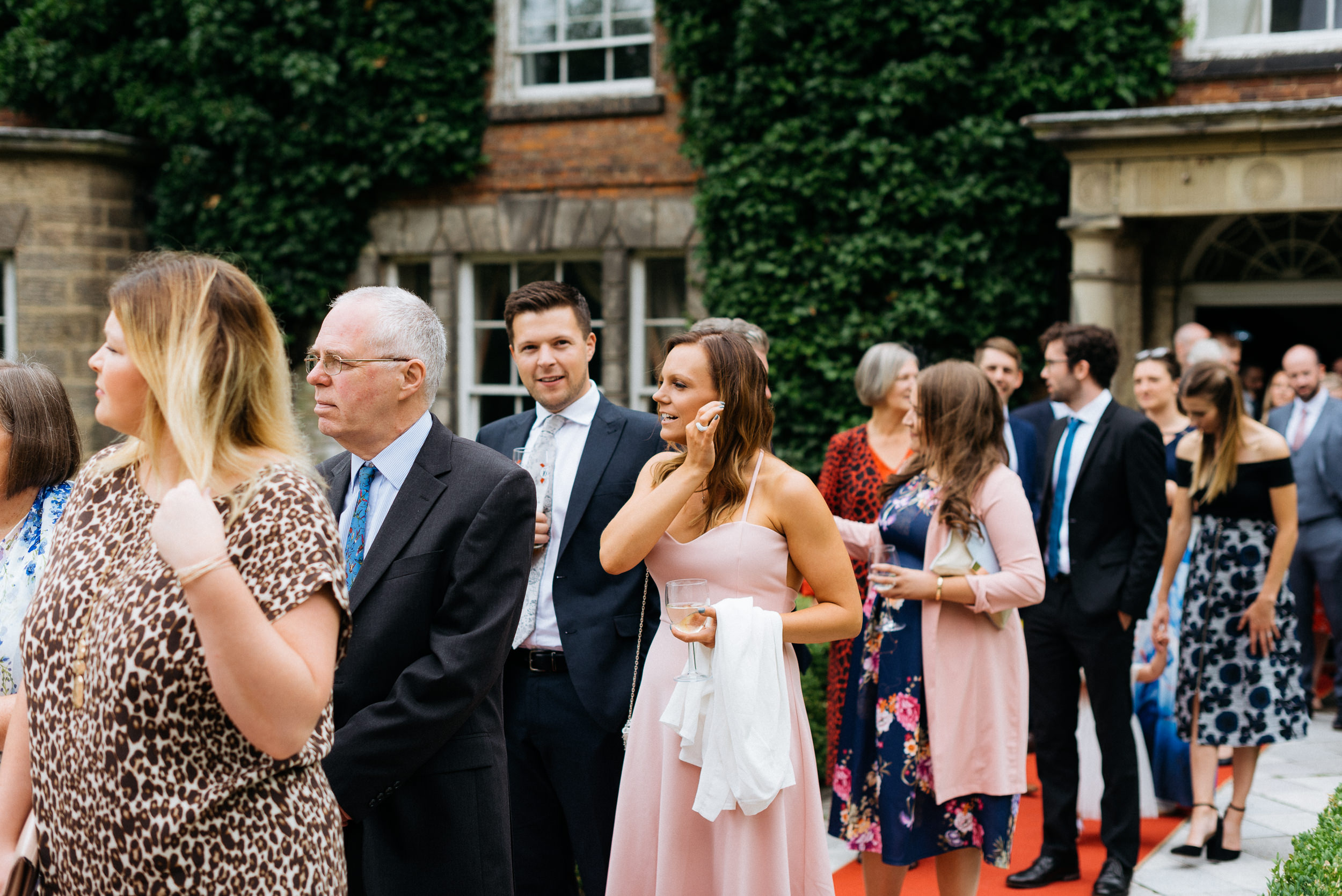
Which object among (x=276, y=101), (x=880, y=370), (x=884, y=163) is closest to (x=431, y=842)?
(x=880, y=370)

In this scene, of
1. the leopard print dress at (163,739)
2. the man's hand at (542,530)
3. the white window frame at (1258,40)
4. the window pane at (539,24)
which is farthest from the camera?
the window pane at (539,24)

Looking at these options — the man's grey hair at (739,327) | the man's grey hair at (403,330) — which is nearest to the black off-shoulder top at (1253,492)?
the man's grey hair at (739,327)

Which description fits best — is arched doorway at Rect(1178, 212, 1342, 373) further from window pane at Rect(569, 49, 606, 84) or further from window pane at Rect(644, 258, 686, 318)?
window pane at Rect(569, 49, 606, 84)

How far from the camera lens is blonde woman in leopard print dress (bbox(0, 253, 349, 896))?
1762 millimetres

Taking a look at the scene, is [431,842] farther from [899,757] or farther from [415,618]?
[899,757]

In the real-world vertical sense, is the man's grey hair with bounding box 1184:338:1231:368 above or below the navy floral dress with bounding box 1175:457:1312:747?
above

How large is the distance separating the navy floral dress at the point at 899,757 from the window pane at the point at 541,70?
7.66 meters

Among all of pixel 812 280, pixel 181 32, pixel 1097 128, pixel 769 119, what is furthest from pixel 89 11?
pixel 1097 128

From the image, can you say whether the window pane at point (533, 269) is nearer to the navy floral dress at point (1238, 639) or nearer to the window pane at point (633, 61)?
the window pane at point (633, 61)

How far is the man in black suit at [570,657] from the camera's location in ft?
11.1

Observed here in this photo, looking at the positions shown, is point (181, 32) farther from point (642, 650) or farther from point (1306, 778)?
point (1306, 778)

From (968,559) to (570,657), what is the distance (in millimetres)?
1456

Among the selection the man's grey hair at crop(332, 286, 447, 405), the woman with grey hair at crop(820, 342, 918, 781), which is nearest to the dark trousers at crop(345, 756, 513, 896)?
the man's grey hair at crop(332, 286, 447, 405)

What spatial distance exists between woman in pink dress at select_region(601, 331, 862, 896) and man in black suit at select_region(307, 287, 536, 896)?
453mm
